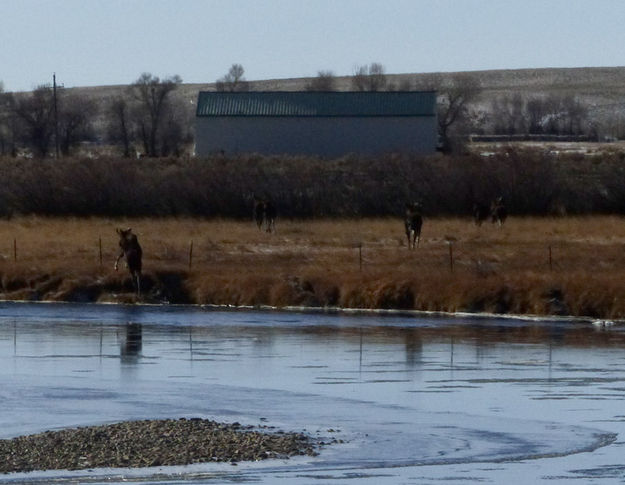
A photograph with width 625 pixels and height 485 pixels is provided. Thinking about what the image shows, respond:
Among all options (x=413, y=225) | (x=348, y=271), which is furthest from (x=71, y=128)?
(x=348, y=271)

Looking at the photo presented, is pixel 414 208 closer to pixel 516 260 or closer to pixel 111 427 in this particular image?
pixel 516 260

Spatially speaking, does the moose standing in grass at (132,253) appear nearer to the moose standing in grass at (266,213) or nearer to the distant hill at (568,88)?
the moose standing in grass at (266,213)

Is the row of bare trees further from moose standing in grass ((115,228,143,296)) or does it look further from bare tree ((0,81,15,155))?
moose standing in grass ((115,228,143,296))

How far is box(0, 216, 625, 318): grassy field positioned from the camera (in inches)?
1307

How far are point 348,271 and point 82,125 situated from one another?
90100 mm

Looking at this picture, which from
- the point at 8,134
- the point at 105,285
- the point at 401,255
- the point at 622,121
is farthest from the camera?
the point at 622,121

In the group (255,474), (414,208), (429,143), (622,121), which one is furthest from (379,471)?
(622,121)

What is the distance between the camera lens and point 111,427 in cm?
1712

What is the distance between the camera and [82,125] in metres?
123

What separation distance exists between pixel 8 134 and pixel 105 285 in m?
89.3

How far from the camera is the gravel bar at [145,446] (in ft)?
51.1

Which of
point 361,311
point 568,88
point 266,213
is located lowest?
point 361,311

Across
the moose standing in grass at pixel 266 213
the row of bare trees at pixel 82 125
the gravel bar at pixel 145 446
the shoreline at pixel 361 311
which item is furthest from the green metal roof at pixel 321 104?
the gravel bar at pixel 145 446

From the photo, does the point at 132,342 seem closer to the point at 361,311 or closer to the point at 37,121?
the point at 361,311
